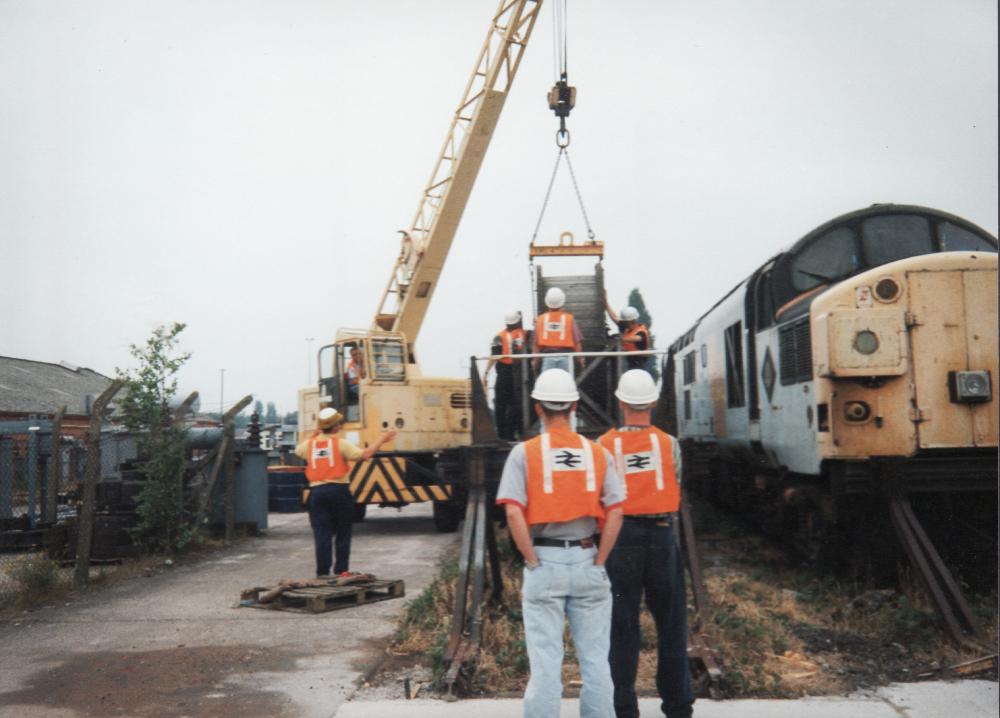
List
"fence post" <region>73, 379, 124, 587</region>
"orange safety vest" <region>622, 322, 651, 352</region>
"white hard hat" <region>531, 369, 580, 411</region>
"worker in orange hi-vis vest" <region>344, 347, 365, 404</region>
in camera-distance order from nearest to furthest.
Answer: "white hard hat" <region>531, 369, 580, 411</region>, "fence post" <region>73, 379, 124, 587</region>, "orange safety vest" <region>622, 322, 651, 352</region>, "worker in orange hi-vis vest" <region>344, 347, 365, 404</region>

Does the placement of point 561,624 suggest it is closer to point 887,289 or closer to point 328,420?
point 887,289

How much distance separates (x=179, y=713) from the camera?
5648 millimetres

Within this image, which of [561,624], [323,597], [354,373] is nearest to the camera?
[561,624]

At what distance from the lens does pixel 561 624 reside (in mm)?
4383

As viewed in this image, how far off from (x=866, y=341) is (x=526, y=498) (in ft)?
14.3

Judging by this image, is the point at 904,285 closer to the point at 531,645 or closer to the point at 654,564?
the point at 654,564

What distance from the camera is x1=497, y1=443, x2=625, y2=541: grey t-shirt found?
4449 mm

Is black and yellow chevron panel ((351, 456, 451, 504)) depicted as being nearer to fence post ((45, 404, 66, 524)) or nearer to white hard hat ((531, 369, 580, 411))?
fence post ((45, 404, 66, 524))

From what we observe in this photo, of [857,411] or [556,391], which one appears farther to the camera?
[857,411]

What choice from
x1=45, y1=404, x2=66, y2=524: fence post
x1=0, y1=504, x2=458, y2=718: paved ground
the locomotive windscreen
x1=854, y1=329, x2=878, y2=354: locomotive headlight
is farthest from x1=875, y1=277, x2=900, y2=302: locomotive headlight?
x1=45, y1=404, x2=66, y2=524: fence post

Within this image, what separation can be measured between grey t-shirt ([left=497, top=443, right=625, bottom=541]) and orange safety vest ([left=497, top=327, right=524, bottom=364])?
17.3 feet

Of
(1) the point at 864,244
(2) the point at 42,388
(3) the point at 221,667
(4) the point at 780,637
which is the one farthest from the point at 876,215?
(2) the point at 42,388

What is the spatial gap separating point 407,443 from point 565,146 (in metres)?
5.48

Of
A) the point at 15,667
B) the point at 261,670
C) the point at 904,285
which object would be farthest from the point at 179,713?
the point at 904,285
